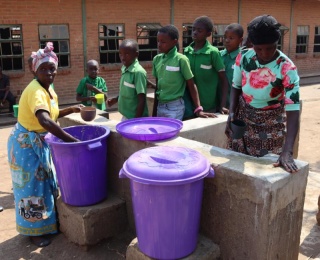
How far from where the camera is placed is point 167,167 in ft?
7.23

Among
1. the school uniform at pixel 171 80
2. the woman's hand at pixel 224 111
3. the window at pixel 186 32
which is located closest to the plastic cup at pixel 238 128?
the school uniform at pixel 171 80

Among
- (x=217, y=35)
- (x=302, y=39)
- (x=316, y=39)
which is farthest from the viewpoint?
(x=316, y=39)

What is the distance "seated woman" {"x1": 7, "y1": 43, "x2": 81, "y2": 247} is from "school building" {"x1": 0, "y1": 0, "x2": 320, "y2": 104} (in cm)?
706

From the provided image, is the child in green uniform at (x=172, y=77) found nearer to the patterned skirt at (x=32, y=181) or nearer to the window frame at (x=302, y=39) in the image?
the patterned skirt at (x=32, y=181)

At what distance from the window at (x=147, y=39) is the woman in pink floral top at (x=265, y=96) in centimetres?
935

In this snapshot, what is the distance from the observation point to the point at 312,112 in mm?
9336

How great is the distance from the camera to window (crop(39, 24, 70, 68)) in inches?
392

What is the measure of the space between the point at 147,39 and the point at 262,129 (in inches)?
384

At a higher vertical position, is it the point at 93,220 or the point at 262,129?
the point at 262,129

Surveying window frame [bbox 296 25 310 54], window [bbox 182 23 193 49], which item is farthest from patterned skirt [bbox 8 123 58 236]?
window frame [bbox 296 25 310 54]

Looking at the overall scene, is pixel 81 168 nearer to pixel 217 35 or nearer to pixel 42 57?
pixel 42 57

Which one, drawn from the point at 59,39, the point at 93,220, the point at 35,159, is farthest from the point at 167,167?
the point at 59,39

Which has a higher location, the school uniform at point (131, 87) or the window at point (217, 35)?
the window at point (217, 35)

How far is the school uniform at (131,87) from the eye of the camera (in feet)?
12.0
